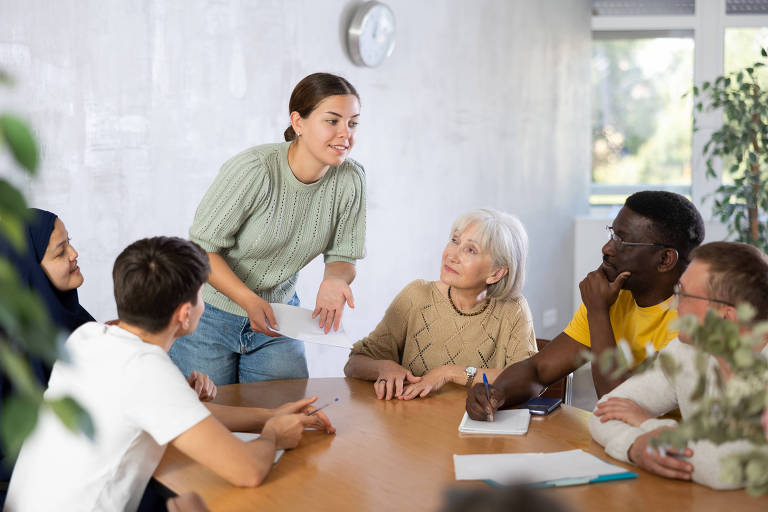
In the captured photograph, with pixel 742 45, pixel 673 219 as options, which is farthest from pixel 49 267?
pixel 742 45

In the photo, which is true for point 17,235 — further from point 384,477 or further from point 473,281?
point 473,281

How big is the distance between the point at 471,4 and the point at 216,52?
2225 mm

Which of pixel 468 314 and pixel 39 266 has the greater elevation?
pixel 39 266

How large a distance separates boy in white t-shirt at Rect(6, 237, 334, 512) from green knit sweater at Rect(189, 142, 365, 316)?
2.60 feet

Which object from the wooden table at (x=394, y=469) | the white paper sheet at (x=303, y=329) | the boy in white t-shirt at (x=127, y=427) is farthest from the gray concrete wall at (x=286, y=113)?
the wooden table at (x=394, y=469)

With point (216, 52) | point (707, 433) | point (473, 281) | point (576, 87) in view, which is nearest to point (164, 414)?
point (707, 433)

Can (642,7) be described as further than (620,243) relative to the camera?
Yes

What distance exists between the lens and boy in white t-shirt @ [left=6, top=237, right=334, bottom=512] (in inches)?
57.6

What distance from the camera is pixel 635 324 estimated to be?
2.23 metres

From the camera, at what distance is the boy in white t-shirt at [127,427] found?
→ 1.46 meters

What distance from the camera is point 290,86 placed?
141 inches

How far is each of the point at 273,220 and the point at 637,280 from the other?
A: 42.5 inches

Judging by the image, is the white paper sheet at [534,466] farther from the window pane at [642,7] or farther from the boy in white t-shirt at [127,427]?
the window pane at [642,7]

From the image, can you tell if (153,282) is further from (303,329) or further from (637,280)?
(637,280)
